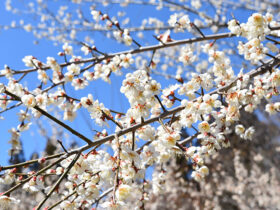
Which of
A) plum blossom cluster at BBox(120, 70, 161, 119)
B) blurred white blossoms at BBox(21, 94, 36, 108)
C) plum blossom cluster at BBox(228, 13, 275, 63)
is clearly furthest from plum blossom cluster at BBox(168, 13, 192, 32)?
blurred white blossoms at BBox(21, 94, 36, 108)

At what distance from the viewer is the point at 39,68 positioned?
102 inches

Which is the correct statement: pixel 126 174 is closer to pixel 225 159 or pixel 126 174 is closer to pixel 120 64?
pixel 120 64

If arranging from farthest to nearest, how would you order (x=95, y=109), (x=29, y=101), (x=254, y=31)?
(x=254, y=31) → (x=95, y=109) → (x=29, y=101)

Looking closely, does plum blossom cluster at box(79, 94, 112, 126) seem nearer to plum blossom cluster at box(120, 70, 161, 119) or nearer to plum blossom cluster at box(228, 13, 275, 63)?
plum blossom cluster at box(120, 70, 161, 119)

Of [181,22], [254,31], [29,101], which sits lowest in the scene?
[29,101]

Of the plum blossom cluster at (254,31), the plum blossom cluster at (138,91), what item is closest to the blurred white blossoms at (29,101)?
the plum blossom cluster at (138,91)

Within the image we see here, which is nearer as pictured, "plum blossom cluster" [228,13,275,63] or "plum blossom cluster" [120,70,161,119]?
"plum blossom cluster" [120,70,161,119]

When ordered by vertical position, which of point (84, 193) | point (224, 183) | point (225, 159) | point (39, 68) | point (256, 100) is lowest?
point (84, 193)

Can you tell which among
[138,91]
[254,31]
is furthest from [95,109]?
[254,31]

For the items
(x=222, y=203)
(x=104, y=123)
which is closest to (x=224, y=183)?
(x=222, y=203)

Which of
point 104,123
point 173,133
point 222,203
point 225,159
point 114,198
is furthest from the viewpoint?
point 225,159

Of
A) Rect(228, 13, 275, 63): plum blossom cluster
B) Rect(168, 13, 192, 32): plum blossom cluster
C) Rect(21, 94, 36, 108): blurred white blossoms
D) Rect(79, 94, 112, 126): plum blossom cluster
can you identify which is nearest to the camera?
Rect(21, 94, 36, 108): blurred white blossoms

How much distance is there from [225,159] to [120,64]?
22.2ft

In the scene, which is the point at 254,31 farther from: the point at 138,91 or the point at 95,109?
the point at 95,109
